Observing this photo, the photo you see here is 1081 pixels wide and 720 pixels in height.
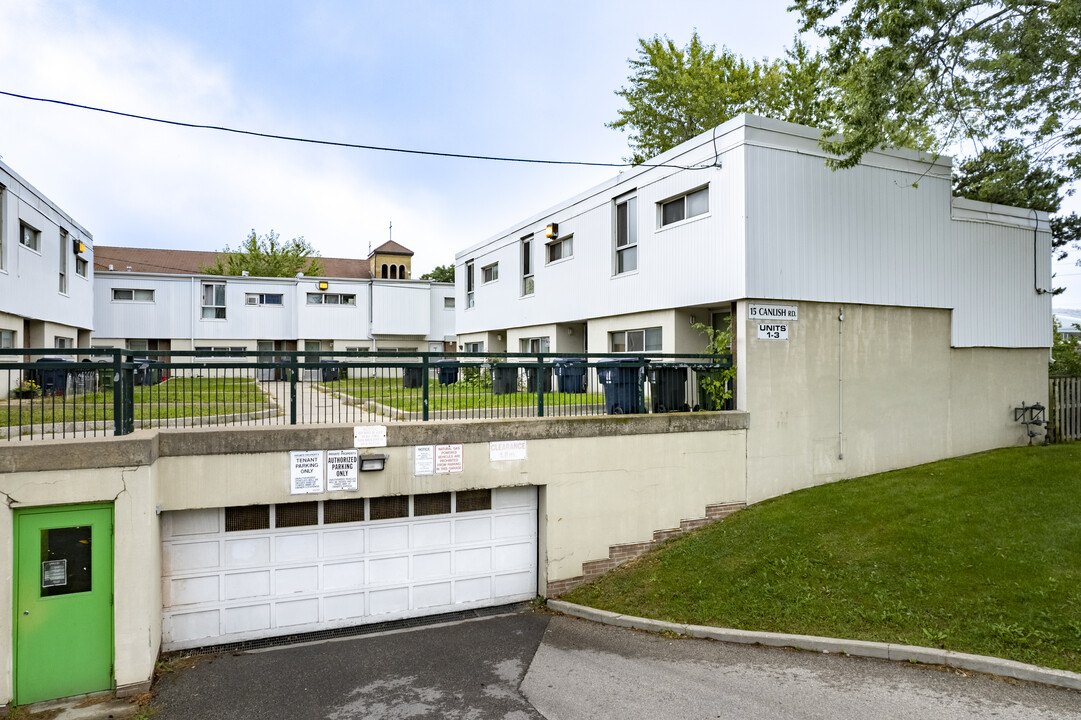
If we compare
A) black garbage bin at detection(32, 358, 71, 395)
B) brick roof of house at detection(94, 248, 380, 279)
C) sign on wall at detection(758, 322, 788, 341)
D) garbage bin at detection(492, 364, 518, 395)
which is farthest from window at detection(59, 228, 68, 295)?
brick roof of house at detection(94, 248, 380, 279)

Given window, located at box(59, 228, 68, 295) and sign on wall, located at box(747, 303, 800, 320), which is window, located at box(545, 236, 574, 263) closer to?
sign on wall, located at box(747, 303, 800, 320)

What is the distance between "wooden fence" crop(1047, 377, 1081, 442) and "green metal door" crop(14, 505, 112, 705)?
1936 cm

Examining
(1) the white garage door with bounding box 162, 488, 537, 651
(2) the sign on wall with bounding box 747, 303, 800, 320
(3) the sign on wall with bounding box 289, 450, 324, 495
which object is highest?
(2) the sign on wall with bounding box 747, 303, 800, 320

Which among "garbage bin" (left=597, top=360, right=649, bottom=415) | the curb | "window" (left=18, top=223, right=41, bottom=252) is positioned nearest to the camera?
the curb

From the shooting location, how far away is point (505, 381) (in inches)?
441

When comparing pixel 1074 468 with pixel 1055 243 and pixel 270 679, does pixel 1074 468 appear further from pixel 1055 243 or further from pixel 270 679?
pixel 270 679

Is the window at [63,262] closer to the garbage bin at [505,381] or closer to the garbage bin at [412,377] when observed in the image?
the garbage bin at [412,377]

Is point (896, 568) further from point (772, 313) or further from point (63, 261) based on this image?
point (63, 261)

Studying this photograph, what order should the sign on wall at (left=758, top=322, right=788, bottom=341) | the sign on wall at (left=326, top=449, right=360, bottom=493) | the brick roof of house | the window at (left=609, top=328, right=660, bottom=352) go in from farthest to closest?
the brick roof of house, the window at (left=609, top=328, right=660, bottom=352), the sign on wall at (left=758, top=322, right=788, bottom=341), the sign on wall at (left=326, top=449, right=360, bottom=493)

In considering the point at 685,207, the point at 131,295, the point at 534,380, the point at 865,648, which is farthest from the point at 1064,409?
the point at 131,295

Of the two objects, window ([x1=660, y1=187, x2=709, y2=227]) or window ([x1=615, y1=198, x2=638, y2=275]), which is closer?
window ([x1=660, y1=187, x2=709, y2=227])

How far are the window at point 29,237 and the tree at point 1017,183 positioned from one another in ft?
79.3

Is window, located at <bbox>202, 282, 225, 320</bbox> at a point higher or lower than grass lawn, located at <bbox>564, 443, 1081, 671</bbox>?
higher

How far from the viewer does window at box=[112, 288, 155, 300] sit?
29172 millimetres
